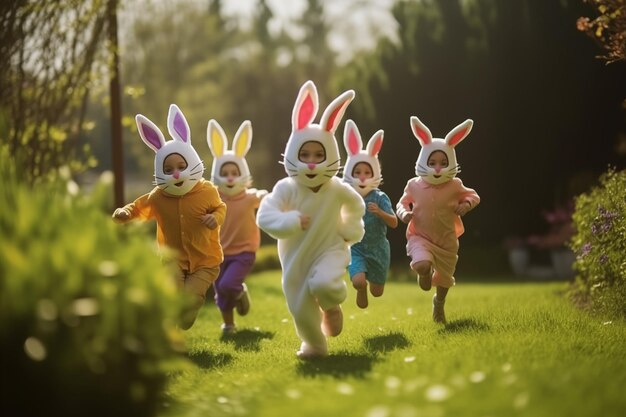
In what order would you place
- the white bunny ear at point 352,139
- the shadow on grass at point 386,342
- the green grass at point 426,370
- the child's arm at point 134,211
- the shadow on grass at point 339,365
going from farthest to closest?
the white bunny ear at point 352,139 < the child's arm at point 134,211 < the shadow on grass at point 386,342 < the shadow on grass at point 339,365 < the green grass at point 426,370

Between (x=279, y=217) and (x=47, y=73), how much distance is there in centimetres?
566

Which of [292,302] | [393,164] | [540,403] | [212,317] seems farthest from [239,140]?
[393,164]

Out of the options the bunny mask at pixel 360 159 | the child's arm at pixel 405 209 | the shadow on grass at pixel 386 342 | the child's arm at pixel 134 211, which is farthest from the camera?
the bunny mask at pixel 360 159

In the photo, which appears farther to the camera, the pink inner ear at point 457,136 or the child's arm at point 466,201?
the pink inner ear at point 457,136

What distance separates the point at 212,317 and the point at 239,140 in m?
2.83

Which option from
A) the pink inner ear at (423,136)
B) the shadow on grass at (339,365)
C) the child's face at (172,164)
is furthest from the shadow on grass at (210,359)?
the pink inner ear at (423,136)

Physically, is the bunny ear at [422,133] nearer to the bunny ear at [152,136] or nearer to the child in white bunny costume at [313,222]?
the child in white bunny costume at [313,222]

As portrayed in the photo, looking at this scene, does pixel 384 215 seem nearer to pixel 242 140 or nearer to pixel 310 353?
pixel 242 140

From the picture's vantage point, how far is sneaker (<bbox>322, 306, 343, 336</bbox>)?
254 inches

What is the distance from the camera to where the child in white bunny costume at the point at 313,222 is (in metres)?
6.10

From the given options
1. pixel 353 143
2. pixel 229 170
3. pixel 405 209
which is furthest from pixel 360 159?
pixel 229 170

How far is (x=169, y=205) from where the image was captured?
745 centimetres

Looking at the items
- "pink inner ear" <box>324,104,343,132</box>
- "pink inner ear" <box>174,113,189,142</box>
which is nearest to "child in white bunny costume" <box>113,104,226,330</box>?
"pink inner ear" <box>174,113,189,142</box>

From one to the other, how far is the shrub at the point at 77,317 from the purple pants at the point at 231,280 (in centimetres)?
437
